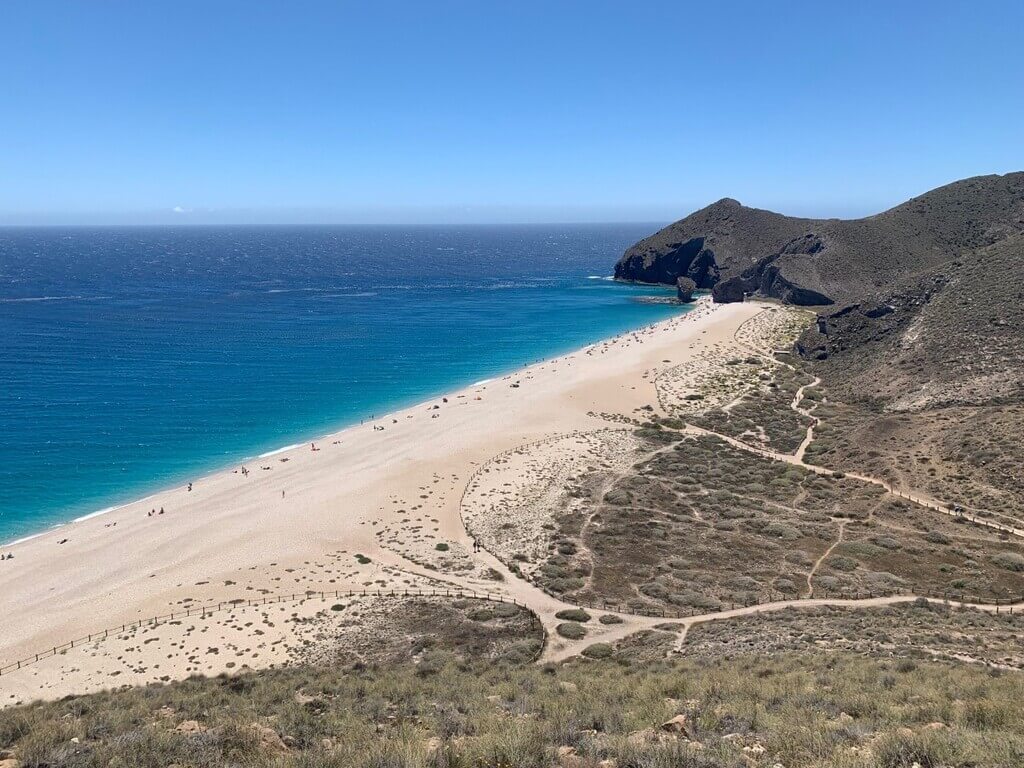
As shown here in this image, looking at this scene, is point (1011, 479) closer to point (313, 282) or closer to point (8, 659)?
point (8, 659)

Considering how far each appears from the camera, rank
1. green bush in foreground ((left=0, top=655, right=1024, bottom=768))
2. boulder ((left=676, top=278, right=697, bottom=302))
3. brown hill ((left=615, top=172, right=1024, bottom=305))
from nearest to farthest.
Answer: green bush in foreground ((left=0, top=655, right=1024, bottom=768)) < brown hill ((left=615, top=172, right=1024, bottom=305)) < boulder ((left=676, top=278, right=697, bottom=302))

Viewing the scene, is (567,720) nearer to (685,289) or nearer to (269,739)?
(269,739)

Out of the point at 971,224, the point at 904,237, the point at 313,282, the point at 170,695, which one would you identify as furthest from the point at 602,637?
the point at 313,282

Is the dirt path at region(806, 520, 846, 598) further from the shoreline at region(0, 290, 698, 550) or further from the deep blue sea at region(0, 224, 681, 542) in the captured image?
the deep blue sea at region(0, 224, 681, 542)

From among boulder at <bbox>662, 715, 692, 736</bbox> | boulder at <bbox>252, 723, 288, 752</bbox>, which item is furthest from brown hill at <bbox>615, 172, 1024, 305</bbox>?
boulder at <bbox>252, 723, 288, 752</bbox>

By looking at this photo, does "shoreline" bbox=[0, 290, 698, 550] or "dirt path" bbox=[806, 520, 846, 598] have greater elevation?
"dirt path" bbox=[806, 520, 846, 598]

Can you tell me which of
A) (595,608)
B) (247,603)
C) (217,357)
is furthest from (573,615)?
(217,357)
